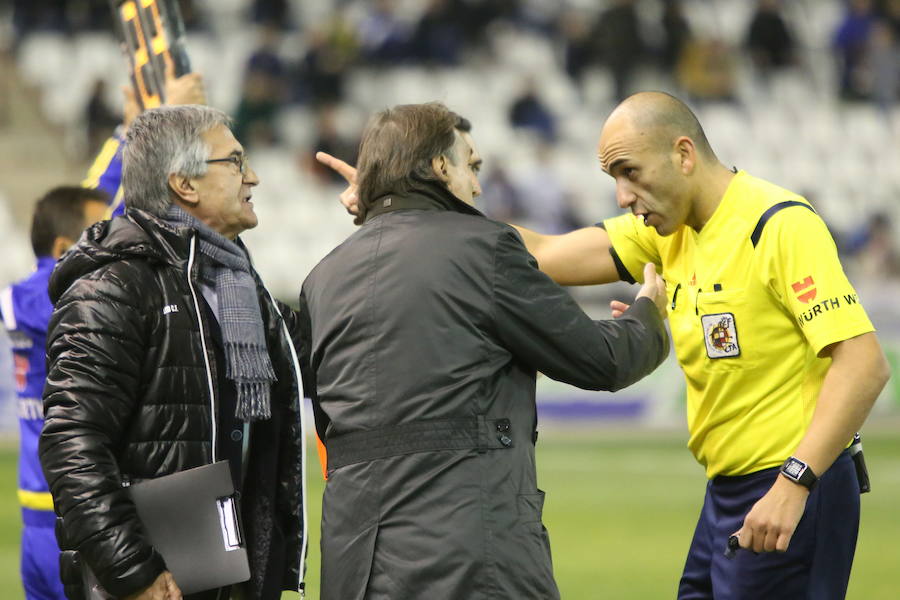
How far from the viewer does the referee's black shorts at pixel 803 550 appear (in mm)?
3902

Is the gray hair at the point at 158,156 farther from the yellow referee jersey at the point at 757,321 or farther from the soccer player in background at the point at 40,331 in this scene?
the yellow referee jersey at the point at 757,321

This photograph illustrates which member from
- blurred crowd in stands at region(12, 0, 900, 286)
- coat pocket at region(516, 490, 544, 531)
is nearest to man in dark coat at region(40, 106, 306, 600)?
coat pocket at region(516, 490, 544, 531)

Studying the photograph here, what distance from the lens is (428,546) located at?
132 inches

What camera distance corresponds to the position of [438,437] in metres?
3.38

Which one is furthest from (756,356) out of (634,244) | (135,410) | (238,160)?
(135,410)

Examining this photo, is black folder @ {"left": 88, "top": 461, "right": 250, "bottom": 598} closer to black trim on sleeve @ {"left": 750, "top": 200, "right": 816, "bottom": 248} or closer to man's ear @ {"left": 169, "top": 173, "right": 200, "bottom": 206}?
man's ear @ {"left": 169, "top": 173, "right": 200, "bottom": 206}

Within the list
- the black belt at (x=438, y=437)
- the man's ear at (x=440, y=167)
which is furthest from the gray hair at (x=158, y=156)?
the black belt at (x=438, y=437)

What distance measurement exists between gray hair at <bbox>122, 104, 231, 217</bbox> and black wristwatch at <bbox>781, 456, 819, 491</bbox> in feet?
6.20

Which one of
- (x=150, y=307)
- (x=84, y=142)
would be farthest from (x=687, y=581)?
(x=84, y=142)

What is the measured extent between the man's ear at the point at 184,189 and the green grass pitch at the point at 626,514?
14.6 ft

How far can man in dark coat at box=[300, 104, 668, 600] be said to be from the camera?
335 cm

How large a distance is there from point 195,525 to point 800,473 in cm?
169

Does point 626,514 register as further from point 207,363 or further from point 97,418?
point 97,418

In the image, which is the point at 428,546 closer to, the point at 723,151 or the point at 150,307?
the point at 150,307
